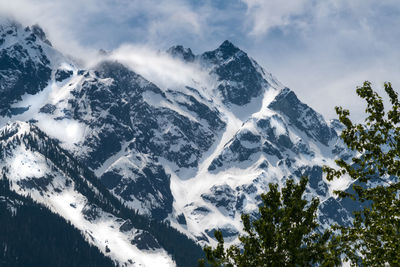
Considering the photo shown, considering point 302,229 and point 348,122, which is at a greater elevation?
point 348,122

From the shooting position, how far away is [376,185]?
71.9 feet

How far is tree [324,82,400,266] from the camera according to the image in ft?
67.6

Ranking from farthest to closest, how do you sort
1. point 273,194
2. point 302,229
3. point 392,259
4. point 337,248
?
point 273,194
point 302,229
point 337,248
point 392,259

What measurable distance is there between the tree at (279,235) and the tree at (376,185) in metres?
4.00

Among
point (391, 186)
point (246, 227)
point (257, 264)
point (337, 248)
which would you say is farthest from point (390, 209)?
point (246, 227)

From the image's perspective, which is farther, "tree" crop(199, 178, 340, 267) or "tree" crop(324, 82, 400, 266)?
"tree" crop(199, 178, 340, 267)

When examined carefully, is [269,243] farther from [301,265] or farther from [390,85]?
[390,85]

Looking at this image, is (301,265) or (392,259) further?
(301,265)

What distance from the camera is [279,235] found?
27.1 m

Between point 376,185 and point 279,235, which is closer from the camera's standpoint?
point 376,185

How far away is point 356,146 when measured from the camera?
22.1m

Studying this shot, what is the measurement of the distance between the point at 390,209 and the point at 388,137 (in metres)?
2.71

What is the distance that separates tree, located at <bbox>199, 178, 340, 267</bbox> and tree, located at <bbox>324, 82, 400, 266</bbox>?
4.00 m

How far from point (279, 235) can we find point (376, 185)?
6.37 meters
